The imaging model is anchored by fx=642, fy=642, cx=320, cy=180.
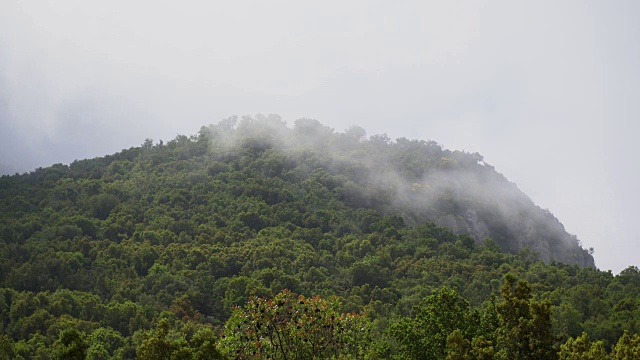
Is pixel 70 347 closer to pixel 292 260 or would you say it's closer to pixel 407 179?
pixel 292 260

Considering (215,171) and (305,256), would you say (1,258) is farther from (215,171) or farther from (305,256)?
(215,171)

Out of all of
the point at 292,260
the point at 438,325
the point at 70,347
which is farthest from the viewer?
the point at 292,260

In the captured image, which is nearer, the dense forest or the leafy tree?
the leafy tree

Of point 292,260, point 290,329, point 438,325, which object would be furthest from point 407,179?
point 290,329

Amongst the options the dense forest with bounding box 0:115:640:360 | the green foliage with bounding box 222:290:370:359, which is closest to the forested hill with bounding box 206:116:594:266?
the dense forest with bounding box 0:115:640:360

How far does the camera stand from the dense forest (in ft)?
71.6

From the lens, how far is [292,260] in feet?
240

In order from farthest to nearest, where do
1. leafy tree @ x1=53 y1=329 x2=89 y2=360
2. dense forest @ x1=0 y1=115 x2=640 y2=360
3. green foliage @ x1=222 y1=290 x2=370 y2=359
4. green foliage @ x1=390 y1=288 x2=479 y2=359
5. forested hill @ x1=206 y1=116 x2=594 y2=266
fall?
forested hill @ x1=206 y1=116 x2=594 y2=266
green foliage @ x1=390 y1=288 x2=479 y2=359
dense forest @ x1=0 y1=115 x2=640 y2=360
green foliage @ x1=222 y1=290 x2=370 y2=359
leafy tree @ x1=53 y1=329 x2=89 y2=360

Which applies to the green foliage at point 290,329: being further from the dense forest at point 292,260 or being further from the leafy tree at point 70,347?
the leafy tree at point 70,347

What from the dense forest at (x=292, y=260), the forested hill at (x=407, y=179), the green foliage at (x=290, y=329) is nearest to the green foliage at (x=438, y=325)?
the dense forest at (x=292, y=260)

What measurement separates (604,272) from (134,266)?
5396 centimetres

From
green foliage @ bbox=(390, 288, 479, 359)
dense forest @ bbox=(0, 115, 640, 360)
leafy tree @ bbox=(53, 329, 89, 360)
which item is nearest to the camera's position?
leafy tree @ bbox=(53, 329, 89, 360)

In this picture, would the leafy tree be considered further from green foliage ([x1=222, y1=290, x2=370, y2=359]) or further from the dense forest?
green foliage ([x1=222, y1=290, x2=370, y2=359])

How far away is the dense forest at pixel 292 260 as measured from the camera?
21.8 metres
